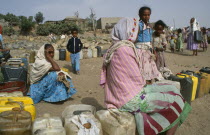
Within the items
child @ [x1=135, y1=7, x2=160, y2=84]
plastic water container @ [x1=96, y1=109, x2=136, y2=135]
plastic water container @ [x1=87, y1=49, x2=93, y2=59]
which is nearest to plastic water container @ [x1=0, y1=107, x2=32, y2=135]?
plastic water container @ [x1=96, y1=109, x2=136, y2=135]

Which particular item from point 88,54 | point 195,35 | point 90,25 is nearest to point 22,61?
point 88,54

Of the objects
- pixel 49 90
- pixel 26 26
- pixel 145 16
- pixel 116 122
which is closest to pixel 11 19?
pixel 26 26

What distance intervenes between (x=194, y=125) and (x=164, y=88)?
1488 millimetres

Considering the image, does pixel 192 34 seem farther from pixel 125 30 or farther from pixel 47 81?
pixel 125 30

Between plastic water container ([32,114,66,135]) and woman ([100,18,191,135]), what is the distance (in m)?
0.64

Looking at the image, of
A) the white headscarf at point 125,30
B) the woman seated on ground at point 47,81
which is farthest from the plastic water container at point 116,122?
the woman seated on ground at point 47,81

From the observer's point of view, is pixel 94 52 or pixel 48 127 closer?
pixel 48 127

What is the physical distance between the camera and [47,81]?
14.0 ft

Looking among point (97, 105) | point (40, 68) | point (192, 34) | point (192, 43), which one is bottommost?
point (97, 105)

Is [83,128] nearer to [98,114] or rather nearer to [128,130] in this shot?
[98,114]

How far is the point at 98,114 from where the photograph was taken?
95.3 inches

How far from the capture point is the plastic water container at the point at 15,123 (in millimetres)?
2016

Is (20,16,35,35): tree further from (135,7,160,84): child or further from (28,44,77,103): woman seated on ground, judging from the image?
(135,7,160,84): child

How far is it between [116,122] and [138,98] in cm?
38
